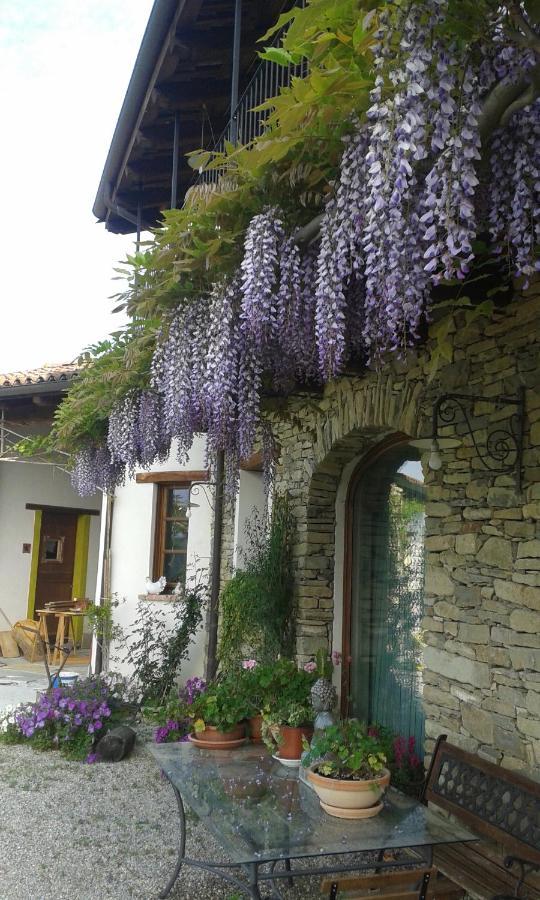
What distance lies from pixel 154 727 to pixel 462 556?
148 inches

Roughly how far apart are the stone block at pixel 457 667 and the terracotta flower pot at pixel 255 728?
Result: 119 centimetres

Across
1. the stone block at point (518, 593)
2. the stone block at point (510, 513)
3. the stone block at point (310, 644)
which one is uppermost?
the stone block at point (510, 513)

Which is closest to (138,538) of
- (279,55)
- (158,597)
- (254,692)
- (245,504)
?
(158,597)

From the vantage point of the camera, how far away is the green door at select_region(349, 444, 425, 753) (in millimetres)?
4617

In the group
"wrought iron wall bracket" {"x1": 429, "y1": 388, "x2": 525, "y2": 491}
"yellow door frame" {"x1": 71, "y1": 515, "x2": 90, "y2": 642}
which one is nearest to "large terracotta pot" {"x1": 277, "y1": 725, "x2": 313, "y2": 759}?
"wrought iron wall bracket" {"x1": 429, "y1": 388, "x2": 525, "y2": 491}

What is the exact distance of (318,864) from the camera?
11.9ft

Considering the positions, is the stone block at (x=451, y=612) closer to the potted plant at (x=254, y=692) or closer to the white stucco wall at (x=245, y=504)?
the potted plant at (x=254, y=692)

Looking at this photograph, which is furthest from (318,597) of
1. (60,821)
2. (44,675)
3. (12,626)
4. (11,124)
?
(11,124)

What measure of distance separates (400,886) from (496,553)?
1.34 meters

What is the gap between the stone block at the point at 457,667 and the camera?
3342 mm

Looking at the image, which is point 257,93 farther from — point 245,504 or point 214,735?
point 214,735

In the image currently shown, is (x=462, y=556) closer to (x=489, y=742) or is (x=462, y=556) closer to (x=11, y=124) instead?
(x=489, y=742)

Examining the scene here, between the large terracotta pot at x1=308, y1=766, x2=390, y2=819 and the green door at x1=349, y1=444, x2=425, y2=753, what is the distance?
1.67 m

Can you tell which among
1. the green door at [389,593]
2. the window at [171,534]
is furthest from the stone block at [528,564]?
the window at [171,534]
